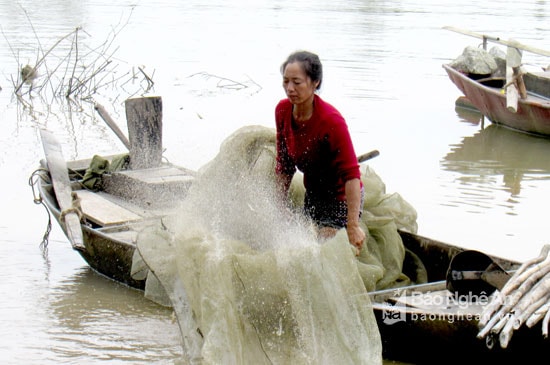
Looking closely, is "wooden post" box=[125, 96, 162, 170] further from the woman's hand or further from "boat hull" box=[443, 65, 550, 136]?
"boat hull" box=[443, 65, 550, 136]

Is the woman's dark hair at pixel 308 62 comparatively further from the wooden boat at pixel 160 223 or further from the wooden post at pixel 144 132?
the wooden post at pixel 144 132

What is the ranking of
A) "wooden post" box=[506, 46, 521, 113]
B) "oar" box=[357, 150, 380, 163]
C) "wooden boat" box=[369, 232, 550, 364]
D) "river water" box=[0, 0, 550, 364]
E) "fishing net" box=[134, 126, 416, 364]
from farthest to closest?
"wooden post" box=[506, 46, 521, 113] → "oar" box=[357, 150, 380, 163] → "river water" box=[0, 0, 550, 364] → "wooden boat" box=[369, 232, 550, 364] → "fishing net" box=[134, 126, 416, 364]

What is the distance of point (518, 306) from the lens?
14.0ft

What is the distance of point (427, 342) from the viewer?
464 centimetres

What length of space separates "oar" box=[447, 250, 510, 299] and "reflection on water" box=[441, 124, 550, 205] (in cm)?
392

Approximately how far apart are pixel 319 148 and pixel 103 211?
8.58 feet

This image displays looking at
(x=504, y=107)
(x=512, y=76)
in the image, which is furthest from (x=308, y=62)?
(x=504, y=107)

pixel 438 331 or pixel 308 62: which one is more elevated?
pixel 308 62

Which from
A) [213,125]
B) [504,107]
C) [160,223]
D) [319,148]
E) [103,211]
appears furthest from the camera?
[213,125]

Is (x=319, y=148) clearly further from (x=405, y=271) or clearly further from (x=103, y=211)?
(x=103, y=211)

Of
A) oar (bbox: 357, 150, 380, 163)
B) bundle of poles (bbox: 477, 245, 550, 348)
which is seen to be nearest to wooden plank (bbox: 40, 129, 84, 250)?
oar (bbox: 357, 150, 380, 163)

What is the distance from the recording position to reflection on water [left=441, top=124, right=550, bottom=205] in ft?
30.9

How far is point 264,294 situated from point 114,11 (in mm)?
24737

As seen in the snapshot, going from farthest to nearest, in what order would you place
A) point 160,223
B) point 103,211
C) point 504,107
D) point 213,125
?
point 213,125 → point 504,107 → point 103,211 → point 160,223
